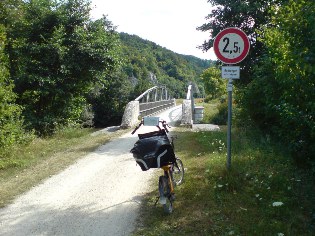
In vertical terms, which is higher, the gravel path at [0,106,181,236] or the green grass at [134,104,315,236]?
the green grass at [134,104,315,236]

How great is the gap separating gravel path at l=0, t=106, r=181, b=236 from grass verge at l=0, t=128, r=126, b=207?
11.2 inches

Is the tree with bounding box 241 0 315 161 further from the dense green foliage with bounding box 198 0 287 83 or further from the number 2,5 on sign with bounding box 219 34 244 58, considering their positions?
the dense green foliage with bounding box 198 0 287 83

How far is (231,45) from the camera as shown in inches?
205

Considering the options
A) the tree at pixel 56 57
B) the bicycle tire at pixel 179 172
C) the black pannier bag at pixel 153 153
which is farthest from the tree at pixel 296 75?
the tree at pixel 56 57

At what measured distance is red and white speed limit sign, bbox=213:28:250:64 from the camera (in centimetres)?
515

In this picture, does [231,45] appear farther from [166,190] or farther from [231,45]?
[166,190]

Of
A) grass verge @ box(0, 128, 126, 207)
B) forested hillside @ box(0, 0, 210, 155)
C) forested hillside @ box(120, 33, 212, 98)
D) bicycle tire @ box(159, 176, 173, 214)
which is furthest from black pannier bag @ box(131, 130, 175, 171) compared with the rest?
forested hillside @ box(120, 33, 212, 98)

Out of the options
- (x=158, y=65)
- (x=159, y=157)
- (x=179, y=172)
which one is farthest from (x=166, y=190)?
(x=158, y=65)

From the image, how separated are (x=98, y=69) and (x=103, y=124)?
17.5 m

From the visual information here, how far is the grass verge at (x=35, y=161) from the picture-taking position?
5981 mm

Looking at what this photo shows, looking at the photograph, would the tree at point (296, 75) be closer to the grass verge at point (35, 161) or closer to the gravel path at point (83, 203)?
the gravel path at point (83, 203)

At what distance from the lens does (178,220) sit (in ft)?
14.1

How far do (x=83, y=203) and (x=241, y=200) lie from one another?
98.4 inches

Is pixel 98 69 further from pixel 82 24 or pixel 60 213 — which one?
pixel 60 213
